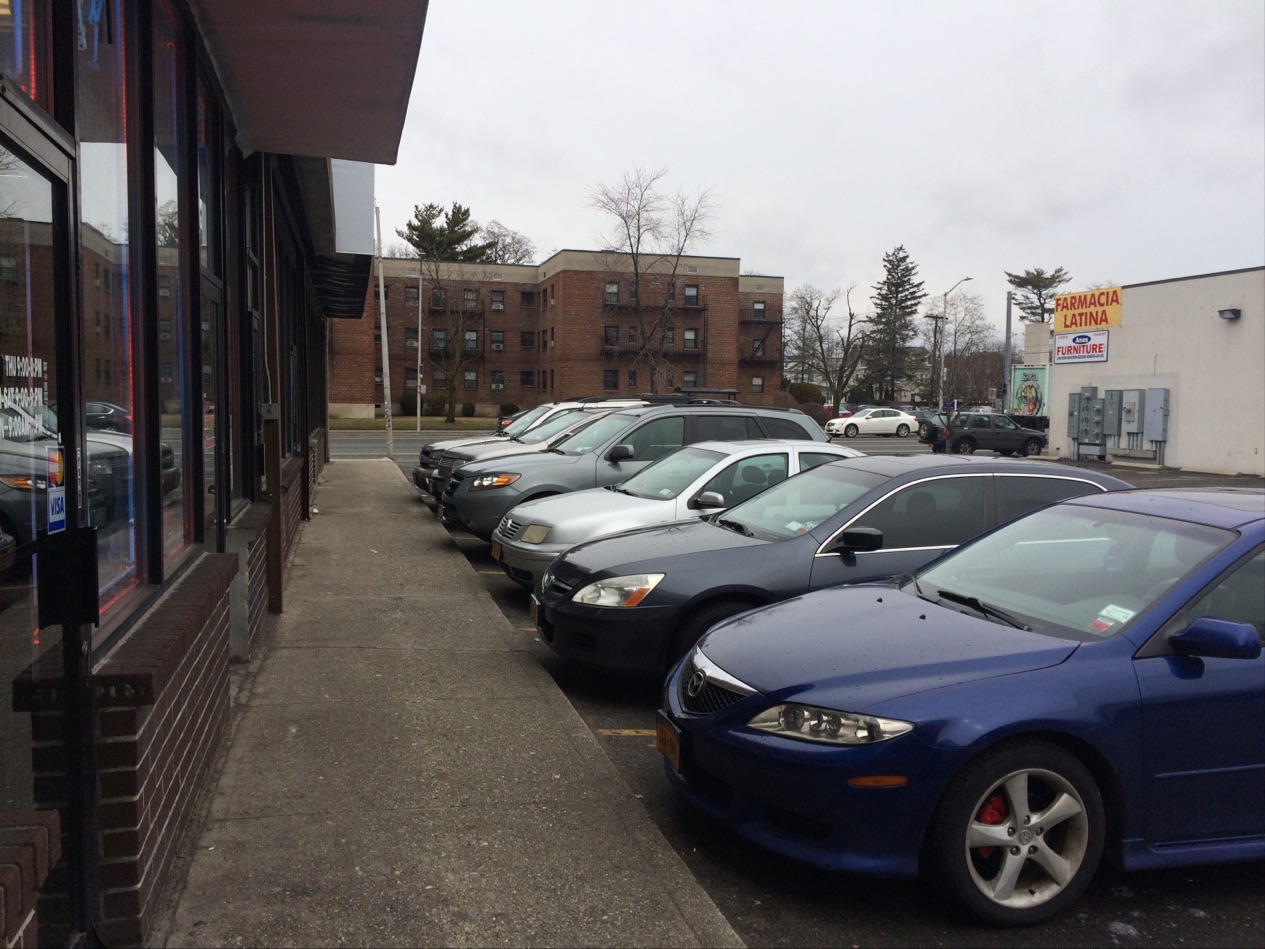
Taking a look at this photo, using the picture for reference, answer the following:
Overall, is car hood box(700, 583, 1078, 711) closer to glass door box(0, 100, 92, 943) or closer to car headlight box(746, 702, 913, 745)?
car headlight box(746, 702, 913, 745)

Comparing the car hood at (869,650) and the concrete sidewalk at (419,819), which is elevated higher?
the car hood at (869,650)

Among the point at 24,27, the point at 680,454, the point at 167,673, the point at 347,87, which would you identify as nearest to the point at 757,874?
the point at 167,673

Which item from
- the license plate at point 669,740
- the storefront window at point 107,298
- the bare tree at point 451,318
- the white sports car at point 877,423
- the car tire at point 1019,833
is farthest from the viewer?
the bare tree at point 451,318

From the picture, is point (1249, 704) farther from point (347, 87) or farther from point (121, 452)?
point (347, 87)

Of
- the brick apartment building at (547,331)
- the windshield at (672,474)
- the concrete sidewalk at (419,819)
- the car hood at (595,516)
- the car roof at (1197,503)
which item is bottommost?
the concrete sidewalk at (419,819)

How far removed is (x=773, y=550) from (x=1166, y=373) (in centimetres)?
3071

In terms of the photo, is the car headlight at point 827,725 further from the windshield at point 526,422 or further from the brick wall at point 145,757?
the windshield at point 526,422

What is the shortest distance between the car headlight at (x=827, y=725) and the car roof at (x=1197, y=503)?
1.79 metres

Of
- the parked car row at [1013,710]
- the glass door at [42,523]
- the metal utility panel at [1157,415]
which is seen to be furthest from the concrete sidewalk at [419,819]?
the metal utility panel at [1157,415]

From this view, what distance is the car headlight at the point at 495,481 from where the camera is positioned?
11172 millimetres

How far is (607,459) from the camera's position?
11.1 meters

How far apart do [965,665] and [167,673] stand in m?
2.74

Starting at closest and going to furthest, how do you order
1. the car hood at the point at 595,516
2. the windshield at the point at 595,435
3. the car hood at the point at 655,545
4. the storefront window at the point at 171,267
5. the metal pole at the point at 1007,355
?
1. the storefront window at the point at 171,267
2. the car hood at the point at 655,545
3. the car hood at the point at 595,516
4. the windshield at the point at 595,435
5. the metal pole at the point at 1007,355

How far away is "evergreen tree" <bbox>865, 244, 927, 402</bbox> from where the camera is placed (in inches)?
3625
